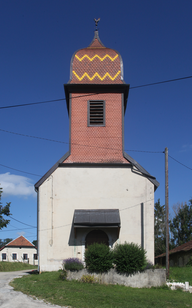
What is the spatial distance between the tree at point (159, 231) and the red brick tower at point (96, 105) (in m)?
32.6

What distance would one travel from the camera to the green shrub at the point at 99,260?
15.0 metres

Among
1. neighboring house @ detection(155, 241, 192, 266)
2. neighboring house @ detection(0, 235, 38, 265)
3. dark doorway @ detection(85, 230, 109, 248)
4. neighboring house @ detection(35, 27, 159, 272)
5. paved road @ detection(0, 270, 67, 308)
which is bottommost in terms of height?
neighboring house @ detection(0, 235, 38, 265)

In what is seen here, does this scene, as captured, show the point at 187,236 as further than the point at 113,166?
Yes

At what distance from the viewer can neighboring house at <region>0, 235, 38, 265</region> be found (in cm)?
6412

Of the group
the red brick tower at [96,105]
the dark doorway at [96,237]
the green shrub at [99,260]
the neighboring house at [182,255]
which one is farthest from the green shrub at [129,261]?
the neighboring house at [182,255]

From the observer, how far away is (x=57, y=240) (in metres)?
18.2


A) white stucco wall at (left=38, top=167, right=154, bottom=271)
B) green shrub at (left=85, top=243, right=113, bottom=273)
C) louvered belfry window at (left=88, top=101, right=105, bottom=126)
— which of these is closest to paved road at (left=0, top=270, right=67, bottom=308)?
green shrub at (left=85, top=243, right=113, bottom=273)

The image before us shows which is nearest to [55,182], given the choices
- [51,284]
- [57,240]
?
[57,240]

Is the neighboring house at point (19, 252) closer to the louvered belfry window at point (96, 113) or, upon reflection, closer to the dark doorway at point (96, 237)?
the dark doorway at point (96, 237)

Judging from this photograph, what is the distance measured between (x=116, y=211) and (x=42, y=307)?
30.7 feet

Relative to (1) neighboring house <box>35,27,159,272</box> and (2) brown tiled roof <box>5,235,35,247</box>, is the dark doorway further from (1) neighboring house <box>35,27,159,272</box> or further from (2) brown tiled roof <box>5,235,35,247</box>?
(2) brown tiled roof <box>5,235,35,247</box>

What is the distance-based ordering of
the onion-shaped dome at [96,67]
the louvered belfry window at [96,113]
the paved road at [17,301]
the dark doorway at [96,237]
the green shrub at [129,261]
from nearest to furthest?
the paved road at [17,301] < the green shrub at [129,261] < the dark doorway at [96,237] < the louvered belfry window at [96,113] < the onion-shaped dome at [96,67]

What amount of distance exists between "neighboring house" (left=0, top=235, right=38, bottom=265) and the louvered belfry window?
49939 mm

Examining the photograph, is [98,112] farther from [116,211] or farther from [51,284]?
[51,284]
